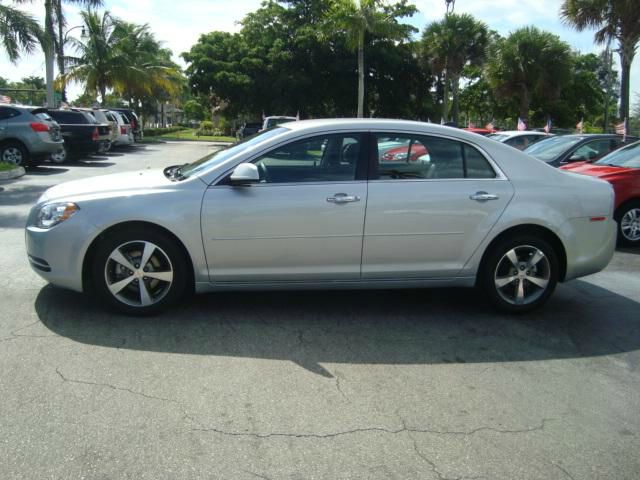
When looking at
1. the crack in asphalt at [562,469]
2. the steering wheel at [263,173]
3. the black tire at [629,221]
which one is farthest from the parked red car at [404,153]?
the black tire at [629,221]

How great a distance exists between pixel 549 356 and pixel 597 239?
142 cm

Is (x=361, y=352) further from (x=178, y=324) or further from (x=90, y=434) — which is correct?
(x=90, y=434)

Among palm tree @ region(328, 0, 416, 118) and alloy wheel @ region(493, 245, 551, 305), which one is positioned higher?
palm tree @ region(328, 0, 416, 118)

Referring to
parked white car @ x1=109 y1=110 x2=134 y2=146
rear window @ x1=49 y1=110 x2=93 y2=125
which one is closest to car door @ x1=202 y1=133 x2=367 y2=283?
rear window @ x1=49 y1=110 x2=93 y2=125

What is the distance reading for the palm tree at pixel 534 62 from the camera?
31469mm

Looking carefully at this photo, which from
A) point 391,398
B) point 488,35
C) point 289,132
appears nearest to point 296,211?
point 289,132

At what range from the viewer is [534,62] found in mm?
31688

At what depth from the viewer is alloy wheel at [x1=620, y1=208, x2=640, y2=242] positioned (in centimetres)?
845

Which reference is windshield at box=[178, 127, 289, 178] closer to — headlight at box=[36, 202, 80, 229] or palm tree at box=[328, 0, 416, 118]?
headlight at box=[36, 202, 80, 229]

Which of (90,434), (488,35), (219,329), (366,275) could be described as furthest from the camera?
(488,35)

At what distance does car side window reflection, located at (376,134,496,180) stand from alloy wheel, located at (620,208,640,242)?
175 inches

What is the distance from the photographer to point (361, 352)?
4305 millimetres

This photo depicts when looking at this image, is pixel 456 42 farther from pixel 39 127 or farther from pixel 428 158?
pixel 428 158

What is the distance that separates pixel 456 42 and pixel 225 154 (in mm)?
33172
